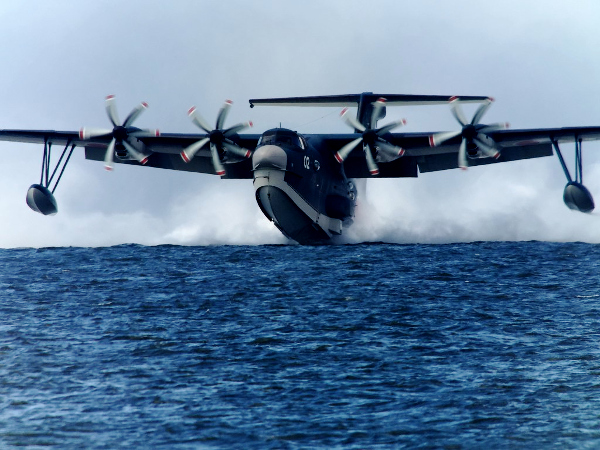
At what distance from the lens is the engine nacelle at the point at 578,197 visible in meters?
30.4

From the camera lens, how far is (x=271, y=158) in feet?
105

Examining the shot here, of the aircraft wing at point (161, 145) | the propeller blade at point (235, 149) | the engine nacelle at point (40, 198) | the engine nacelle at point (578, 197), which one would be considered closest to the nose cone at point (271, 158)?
the propeller blade at point (235, 149)

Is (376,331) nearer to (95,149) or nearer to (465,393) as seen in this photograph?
(465,393)

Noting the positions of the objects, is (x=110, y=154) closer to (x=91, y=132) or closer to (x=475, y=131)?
(x=91, y=132)

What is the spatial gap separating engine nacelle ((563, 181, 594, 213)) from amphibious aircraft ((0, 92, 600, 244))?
1.5 inches

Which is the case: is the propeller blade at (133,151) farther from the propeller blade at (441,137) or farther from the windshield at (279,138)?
the propeller blade at (441,137)

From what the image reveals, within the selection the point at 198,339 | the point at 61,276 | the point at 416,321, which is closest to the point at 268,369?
the point at 198,339

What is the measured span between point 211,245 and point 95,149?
907cm

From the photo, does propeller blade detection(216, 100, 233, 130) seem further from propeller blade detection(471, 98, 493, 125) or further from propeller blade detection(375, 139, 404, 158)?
propeller blade detection(471, 98, 493, 125)

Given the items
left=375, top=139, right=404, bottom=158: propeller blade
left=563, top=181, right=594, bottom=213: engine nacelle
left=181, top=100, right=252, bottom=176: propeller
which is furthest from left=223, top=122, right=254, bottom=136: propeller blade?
left=563, top=181, right=594, bottom=213: engine nacelle

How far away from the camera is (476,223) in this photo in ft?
147

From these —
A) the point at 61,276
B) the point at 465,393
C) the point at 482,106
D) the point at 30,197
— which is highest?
the point at 482,106

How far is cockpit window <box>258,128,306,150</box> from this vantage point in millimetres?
32750

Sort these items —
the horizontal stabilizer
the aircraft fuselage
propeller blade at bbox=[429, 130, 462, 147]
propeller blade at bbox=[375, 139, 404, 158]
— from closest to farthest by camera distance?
the aircraft fuselage → propeller blade at bbox=[429, 130, 462, 147] → propeller blade at bbox=[375, 139, 404, 158] → the horizontal stabilizer
